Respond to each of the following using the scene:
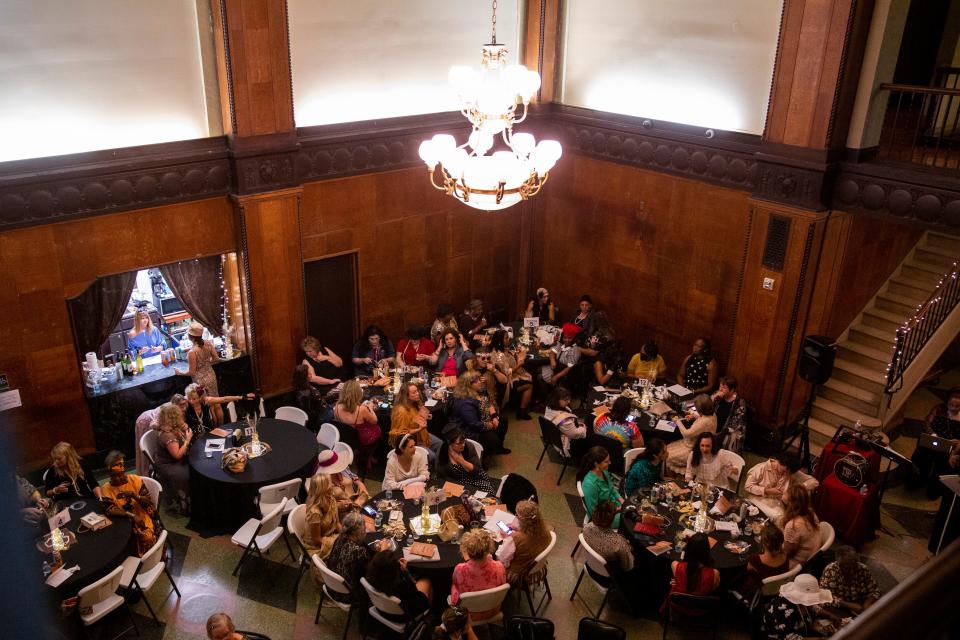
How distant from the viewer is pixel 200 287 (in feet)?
30.4

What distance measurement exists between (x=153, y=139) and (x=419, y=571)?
5405 mm

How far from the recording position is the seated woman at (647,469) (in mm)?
7406

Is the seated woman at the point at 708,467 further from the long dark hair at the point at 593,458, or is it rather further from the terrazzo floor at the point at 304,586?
the terrazzo floor at the point at 304,586

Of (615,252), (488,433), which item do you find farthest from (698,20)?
(488,433)

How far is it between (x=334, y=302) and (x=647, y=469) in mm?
4851

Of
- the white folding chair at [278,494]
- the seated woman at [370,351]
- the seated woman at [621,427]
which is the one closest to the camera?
the white folding chair at [278,494]

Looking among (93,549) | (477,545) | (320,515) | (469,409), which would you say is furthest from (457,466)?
(93,549)

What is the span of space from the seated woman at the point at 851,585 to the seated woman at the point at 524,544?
7.23 feet

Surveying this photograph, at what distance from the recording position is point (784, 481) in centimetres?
746

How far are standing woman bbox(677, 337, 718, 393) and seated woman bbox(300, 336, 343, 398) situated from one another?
14.0ft

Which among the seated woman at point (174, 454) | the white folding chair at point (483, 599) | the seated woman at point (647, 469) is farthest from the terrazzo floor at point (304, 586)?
the seated woman at point (647, 469)

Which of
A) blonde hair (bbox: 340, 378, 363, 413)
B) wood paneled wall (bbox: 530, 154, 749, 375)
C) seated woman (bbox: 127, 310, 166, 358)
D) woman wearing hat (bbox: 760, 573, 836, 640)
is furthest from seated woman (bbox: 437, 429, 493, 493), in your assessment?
wood paneled wall (bbox: 530, 154, 749, 375)

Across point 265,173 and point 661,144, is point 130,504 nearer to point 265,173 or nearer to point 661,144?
point 265,173

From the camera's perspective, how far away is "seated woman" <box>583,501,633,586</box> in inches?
253
